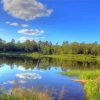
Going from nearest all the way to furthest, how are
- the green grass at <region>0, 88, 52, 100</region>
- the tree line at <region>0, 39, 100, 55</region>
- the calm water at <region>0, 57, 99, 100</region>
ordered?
the green grass at <region>0, 88, 52, 100</region>
the calm water at <region>0, 57, 99, 100</region>
the tree line at <region>0, 39, 100, 55</region>

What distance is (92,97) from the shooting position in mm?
17609

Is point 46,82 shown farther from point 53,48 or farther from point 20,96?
point 53,48

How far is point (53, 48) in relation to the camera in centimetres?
12694

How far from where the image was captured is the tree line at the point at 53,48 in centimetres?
11969

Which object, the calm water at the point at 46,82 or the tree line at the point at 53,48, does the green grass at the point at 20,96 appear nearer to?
the calm water at the point at 46,82

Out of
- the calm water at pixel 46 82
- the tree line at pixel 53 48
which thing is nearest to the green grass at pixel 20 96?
the calm water at pixel 46 82

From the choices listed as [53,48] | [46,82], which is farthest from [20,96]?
[53,48]

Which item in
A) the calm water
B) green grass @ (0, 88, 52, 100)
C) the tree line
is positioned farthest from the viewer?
the tree line

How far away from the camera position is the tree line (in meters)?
120

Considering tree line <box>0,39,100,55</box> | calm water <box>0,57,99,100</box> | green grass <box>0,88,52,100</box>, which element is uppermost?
tree line <box>0,39,100,55</box>

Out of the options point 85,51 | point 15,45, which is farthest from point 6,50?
point 85,51

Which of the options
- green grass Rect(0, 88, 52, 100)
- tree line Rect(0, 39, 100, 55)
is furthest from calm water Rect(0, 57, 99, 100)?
tree line Rect(0, 39, 100, 55)

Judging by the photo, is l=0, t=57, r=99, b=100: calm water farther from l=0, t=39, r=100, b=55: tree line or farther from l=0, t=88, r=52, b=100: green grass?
l=0, t=39, r=100, b=55: tree line

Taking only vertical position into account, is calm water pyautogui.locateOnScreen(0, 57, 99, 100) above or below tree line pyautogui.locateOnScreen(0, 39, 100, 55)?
below
